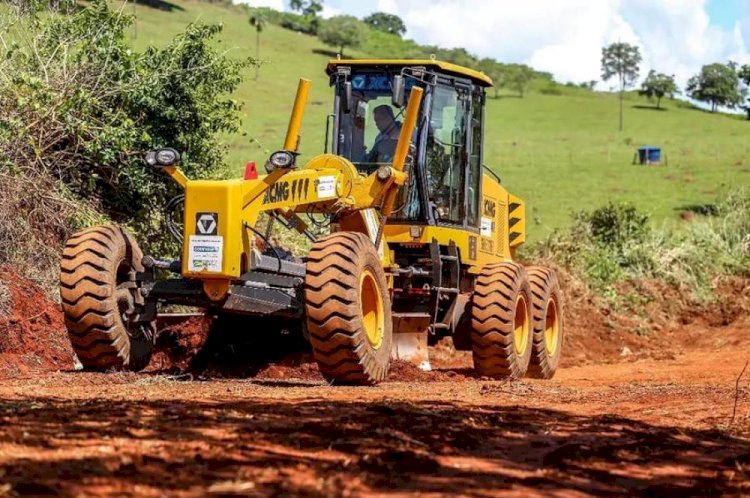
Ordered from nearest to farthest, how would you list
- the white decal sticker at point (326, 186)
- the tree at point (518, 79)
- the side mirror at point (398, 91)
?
1. the white decal sticker at point (326, 186)
2. the side mirror at point (398, 91)
3. the tree at point (518, 79)

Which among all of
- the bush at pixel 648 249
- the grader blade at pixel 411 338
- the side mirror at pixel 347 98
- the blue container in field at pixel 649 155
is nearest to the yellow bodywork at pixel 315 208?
the side mirror at pixel 347 98

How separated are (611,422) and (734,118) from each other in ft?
308

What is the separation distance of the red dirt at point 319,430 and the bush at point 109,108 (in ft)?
9.84

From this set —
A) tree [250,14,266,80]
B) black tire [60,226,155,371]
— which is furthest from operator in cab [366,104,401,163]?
tree [250,14,266,80]

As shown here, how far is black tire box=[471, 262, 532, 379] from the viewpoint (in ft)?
44.4

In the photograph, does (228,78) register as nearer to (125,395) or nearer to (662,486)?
(125,395)

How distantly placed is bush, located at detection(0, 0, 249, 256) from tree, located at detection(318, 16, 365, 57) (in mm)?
101208

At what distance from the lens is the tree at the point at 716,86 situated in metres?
121

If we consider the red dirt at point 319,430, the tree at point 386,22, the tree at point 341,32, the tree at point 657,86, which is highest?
the tree at point 386,22

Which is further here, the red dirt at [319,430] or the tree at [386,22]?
the tree at [386,22]

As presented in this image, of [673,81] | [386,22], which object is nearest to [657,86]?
[673,81]

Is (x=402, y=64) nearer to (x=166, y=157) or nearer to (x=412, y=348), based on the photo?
(x=412, y=348)

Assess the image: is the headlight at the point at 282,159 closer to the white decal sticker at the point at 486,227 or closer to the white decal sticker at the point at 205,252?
the white decal sticker at the point at 205,252

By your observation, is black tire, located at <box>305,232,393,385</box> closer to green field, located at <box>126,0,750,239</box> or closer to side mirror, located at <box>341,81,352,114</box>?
side mirror, located at <box>341,81,352,114</box>
